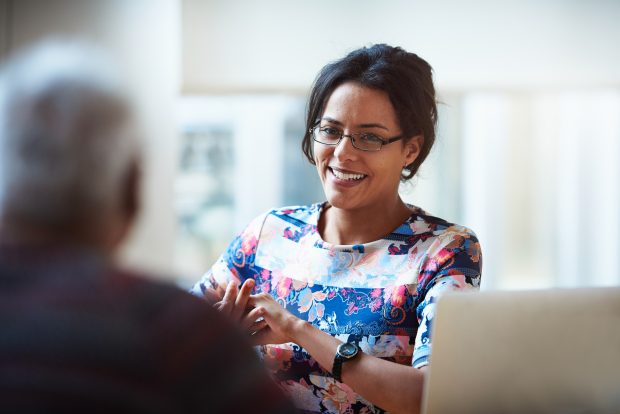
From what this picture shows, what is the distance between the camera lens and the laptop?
3.76 feet

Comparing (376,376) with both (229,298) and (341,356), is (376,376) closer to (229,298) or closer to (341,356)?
(341,356)

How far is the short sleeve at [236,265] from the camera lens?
6.58ft

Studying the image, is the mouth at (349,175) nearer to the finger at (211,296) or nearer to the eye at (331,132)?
the eye at (331,132)

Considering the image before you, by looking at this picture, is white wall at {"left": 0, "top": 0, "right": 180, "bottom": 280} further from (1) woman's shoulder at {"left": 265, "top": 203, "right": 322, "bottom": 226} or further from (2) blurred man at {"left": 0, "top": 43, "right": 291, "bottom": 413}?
(2) blurred man at {"left": 0, "top": 43, "right": 291, "bottom": 413}

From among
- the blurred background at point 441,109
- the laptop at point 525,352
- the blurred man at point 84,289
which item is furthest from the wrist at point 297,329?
the blurred background at point 441,109

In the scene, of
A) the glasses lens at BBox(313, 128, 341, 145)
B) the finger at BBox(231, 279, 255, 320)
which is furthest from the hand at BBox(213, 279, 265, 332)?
the glasses lens at BBox(313, 128, 341, 145)

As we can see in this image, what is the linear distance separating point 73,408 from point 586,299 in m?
0.74

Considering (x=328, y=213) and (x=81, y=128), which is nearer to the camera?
(x=81, y=128)

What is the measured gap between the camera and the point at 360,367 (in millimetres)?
1639

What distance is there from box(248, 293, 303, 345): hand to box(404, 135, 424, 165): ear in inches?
19.8

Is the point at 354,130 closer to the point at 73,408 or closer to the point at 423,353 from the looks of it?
the point at 423,353

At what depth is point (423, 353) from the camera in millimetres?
1605

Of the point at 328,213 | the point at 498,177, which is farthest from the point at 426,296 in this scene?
the point at 498,177

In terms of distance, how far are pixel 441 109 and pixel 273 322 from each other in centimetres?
182
